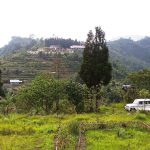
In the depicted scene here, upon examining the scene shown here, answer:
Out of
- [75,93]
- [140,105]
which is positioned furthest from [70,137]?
[140,105]

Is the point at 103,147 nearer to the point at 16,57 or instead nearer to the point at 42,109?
the point at 42,109

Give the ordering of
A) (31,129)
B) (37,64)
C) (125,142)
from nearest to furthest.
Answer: (125,142) < (31,129) < (37,64)

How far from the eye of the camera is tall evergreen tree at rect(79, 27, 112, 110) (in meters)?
41.2

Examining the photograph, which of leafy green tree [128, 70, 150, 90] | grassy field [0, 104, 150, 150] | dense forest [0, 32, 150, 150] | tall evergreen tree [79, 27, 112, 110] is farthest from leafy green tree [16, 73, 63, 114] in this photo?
leafy green tree [128, 70, 150, 90]

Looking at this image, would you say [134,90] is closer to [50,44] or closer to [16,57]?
[16,57]

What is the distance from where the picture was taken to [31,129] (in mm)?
24562

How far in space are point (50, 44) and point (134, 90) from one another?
137 meters

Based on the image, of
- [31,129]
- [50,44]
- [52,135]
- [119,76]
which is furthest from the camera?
[50,44]

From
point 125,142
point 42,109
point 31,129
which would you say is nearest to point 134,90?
point 42,109

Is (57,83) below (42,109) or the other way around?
the other way around

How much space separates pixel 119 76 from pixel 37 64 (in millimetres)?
24126

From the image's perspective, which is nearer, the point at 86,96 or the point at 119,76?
the point at 86,96

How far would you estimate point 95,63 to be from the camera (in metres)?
41.4

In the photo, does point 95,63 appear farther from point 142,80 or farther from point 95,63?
point 142,80
